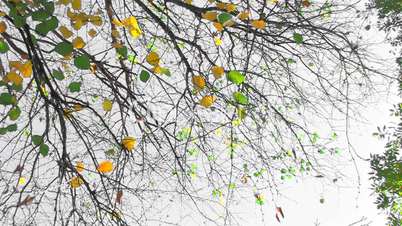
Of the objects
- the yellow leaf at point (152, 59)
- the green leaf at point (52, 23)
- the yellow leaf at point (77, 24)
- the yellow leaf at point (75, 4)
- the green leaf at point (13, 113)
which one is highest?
the yellow leaf at point (75, 4)

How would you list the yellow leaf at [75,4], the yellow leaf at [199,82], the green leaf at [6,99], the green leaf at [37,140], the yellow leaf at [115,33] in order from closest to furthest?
the green leaf at [6,99] < the green leaf at [37,140] < the yellow leaf at [75,4] < the yellow leaf at [199,82] < the yellow leaf at [115,33]

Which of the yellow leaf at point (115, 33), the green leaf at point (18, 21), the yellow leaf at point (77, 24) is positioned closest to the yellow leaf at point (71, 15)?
the yellow leaf at point (77, 24)

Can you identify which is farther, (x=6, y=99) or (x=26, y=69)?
(x=26, y=69)

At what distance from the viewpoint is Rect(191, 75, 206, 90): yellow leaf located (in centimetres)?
346

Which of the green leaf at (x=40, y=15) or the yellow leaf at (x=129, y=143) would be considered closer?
the green leaf at (x=40, y=15)

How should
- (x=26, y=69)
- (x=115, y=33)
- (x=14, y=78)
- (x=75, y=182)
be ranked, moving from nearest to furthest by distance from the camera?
(x=14, y=78), (x=26, y=69), (x=75, y=182), (x=115, y=33)

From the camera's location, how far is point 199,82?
3.49 meters

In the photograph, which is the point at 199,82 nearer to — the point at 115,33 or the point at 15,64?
the point at 115,33

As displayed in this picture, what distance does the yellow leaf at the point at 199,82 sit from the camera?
136 inches

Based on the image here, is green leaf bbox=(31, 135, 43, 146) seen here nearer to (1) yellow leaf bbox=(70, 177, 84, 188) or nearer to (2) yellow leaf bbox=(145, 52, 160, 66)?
(1) yellow leaf bbox=(70, 177, 84, 188)

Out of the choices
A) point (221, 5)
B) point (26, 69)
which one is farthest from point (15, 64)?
point (221, 5)

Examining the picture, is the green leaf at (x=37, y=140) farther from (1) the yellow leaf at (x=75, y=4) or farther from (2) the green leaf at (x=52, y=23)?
(1) the yellow leaf at (x=75, y=4)

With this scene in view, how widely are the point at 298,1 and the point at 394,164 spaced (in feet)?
13.3

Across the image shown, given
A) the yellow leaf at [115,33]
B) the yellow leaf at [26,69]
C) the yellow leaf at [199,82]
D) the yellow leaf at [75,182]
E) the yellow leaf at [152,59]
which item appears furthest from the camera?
the yellow leaf at [115,33]
